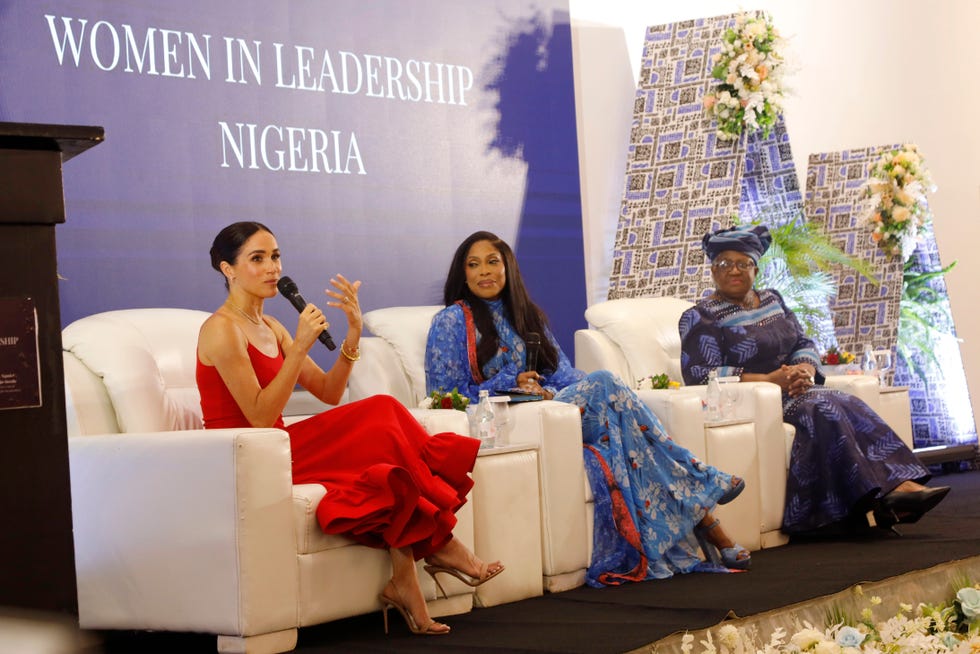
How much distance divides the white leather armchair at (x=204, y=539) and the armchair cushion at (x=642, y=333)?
1.92 metres

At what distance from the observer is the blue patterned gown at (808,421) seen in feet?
14.5

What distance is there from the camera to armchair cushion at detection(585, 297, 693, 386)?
5012mm

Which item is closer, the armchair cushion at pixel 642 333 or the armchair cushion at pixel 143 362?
the armchair cushion at pixel 143 362

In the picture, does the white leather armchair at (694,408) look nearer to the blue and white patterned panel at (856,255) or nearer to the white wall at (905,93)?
the blue and white patterned panel at (856,255)

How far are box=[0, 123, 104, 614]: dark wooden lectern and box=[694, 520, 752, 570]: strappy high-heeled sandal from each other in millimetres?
3326

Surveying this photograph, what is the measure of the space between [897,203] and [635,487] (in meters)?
3.50

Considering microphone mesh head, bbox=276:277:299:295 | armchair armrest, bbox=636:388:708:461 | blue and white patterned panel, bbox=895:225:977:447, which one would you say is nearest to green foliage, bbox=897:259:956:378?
blue and white patterned panel, bbox=895:225:977:447

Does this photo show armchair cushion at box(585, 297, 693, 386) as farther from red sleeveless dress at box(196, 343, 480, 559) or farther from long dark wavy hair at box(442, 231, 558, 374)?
red sleeveless dress at box(196, 343, 480, 559)

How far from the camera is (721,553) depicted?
157 inches

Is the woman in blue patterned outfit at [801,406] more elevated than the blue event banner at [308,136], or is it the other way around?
the blue event banner at [308,136]

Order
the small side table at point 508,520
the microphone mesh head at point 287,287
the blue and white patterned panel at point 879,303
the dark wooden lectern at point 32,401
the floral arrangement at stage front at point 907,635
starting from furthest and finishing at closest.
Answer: the blue and white patterned panel at point 879,303 → the small side table at point 508,520 → the microphone mesh head at point 287,287 → the floral arrangement at stage front at point 907,635 → the dark wooden lectern at point 32,401

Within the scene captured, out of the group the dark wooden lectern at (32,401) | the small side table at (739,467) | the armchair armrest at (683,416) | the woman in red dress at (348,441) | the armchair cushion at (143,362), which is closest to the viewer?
the dark wooden lectern at (32,401)

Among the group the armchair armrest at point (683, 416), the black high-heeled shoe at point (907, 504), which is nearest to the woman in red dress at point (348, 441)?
the armchair armrest at point (683, 416)

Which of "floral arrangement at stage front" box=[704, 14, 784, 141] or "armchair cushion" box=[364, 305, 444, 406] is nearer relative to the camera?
"armchair cushion" box=[364, 305, 444, 406]
